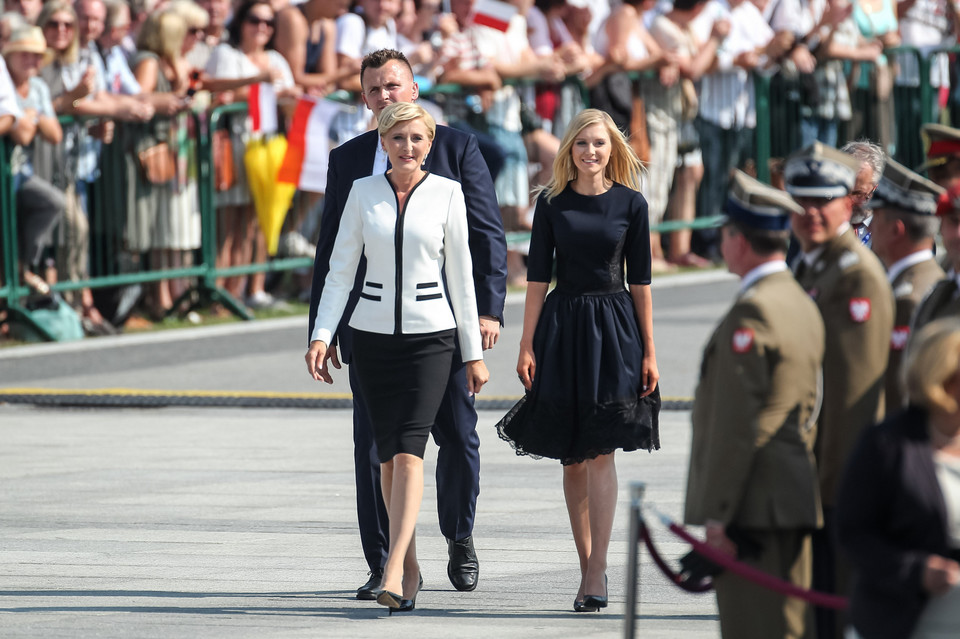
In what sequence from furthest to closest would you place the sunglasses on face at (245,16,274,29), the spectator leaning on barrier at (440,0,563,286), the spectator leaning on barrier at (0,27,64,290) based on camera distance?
the spectator leaning on barrier at (440,0,563,286)
the sunglasses on face at (245,16,274,29)
the spectator leaning on barrier at (0,27,64,290)

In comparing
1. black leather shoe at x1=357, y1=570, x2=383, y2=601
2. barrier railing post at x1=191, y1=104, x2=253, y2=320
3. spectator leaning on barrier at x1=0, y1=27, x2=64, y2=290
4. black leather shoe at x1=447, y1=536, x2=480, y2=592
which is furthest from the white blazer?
barrier railing post at x1=191, y1=104, x2=253, y2=320

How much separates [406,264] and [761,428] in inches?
92.7

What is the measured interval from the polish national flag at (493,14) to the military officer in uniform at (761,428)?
36.6 ft

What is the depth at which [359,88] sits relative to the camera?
608 inches

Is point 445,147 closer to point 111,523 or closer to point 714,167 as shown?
point 111,523

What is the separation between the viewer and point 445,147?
7406 millimetres

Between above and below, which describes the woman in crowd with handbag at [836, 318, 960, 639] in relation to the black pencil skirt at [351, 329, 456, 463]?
above

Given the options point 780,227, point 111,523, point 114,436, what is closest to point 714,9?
point 114,436

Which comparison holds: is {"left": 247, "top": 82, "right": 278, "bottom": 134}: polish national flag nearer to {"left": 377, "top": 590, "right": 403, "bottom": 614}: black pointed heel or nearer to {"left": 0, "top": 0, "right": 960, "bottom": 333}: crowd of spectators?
{"left": 0, "top": 0, "right": 960, "bottom": 333}: crowd of spectators

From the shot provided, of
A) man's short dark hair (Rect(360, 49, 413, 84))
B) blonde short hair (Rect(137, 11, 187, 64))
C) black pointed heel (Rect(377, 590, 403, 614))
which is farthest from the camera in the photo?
blonde short hair (Rect(137, 11, 187, 64))

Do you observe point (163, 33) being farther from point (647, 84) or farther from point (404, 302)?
point (404, 302)

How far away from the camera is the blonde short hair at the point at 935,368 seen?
4.20m

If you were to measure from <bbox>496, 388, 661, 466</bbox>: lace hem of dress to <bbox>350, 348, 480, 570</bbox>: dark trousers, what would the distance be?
7.8 inches

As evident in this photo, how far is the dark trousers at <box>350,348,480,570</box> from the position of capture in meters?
7.27
